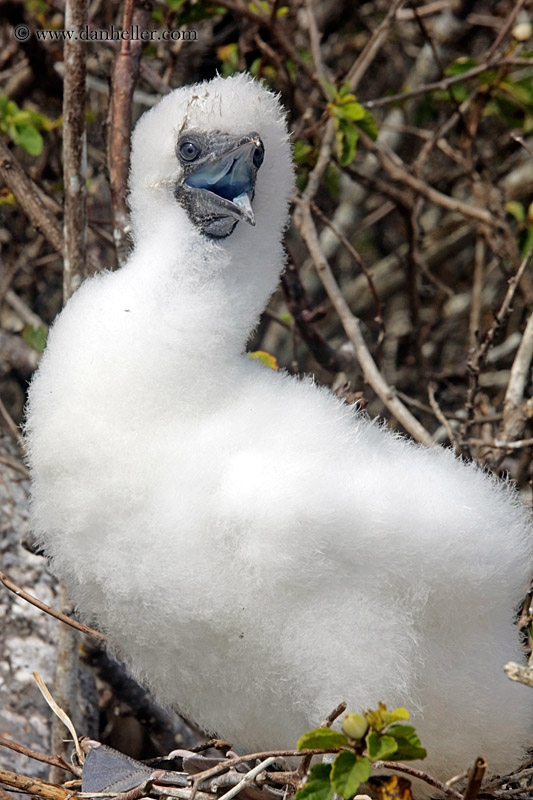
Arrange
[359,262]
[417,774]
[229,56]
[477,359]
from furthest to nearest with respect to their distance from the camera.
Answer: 1. [229,56]
2. [359,262]
3. [477,359]
4. [417,774]

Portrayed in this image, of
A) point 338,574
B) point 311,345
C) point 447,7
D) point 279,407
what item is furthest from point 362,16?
point 338,574

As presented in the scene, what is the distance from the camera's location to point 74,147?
220 cm

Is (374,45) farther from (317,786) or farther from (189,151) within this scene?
(317,786)

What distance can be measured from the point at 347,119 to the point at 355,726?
5.65 ft

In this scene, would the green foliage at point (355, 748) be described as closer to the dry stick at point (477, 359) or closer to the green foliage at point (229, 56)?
the dry stick at point (477, 359)

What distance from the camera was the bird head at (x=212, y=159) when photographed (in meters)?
1.86

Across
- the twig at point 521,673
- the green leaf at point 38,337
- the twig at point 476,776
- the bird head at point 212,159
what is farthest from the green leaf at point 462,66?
the twig at point 476,776

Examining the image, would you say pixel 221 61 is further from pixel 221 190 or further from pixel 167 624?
pixel 167 624

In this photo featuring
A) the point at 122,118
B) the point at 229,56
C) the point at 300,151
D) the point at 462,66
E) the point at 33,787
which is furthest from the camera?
the point at 229,56

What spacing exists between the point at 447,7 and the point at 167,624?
3.10 m

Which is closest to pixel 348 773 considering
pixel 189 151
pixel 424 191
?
A: pixel 189 151

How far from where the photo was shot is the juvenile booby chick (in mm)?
1633

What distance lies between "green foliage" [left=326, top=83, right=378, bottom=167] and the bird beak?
0.76m


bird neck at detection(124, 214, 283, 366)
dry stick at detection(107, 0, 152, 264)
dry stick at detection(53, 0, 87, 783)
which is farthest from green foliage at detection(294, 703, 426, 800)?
dry stick at detection(107, 0, 152, 264)
